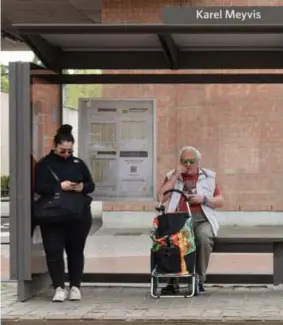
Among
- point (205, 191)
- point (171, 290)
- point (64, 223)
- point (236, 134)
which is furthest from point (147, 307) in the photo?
point (236, 134)

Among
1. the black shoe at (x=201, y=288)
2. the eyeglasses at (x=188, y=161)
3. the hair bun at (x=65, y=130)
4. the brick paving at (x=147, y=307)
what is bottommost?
the brick paving at (x=147, y=307)

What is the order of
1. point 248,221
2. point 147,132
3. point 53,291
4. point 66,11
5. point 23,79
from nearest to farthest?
point 23,79
point 53,291
point 147,132
point 248,221
point 66,11

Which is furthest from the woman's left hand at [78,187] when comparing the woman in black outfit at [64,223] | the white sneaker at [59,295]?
the white sneaker at [59,295]

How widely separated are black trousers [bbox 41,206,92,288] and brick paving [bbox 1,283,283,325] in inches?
10.5

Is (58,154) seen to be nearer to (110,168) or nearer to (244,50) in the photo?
(110,168)

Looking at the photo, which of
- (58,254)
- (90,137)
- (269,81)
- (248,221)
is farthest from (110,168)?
(248,221)

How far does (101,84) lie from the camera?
7.93 m

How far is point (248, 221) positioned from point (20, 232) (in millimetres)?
6824

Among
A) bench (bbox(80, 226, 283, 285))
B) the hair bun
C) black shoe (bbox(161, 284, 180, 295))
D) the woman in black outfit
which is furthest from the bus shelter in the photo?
black shoe (bbox(161, 284, 180, 295))

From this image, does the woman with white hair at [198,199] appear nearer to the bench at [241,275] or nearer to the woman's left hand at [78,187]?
the bench at [241,275]

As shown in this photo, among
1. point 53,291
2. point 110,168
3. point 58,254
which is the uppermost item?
point 110,168

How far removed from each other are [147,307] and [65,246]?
103 cm

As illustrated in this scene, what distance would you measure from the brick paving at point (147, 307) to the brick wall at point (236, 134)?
563cm

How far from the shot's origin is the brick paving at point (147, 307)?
20.2 ft
